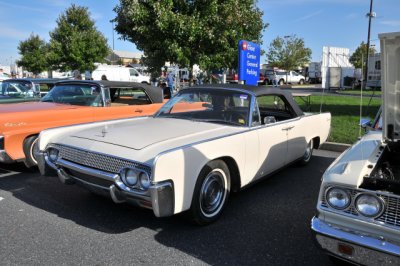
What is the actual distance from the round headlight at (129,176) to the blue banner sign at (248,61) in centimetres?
703

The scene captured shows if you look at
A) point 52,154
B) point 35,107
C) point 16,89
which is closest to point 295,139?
point 52,154

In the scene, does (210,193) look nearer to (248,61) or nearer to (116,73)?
(248,61)

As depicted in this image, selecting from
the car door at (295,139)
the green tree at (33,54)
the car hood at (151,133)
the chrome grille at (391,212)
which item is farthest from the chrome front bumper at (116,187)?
the green tree at (33,54)

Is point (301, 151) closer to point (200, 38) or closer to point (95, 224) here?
point (95, 224)

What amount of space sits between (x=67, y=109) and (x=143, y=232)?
Answer: 3.26m

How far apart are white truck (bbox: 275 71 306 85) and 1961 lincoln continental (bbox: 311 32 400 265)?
116ft

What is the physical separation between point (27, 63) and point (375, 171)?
34.9 meters

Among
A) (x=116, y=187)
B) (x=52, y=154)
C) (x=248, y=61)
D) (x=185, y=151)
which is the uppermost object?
(x=248, y=61)

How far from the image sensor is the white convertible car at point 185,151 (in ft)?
9.78

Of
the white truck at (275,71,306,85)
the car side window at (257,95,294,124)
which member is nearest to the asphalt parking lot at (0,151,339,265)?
the car side window at (257,95,294,124)

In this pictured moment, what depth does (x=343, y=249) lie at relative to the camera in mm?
2355

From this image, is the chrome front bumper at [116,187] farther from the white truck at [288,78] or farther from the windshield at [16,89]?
the white truck at [288,78]

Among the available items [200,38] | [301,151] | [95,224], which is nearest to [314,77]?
[200,38]

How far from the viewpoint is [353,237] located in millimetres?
2326
